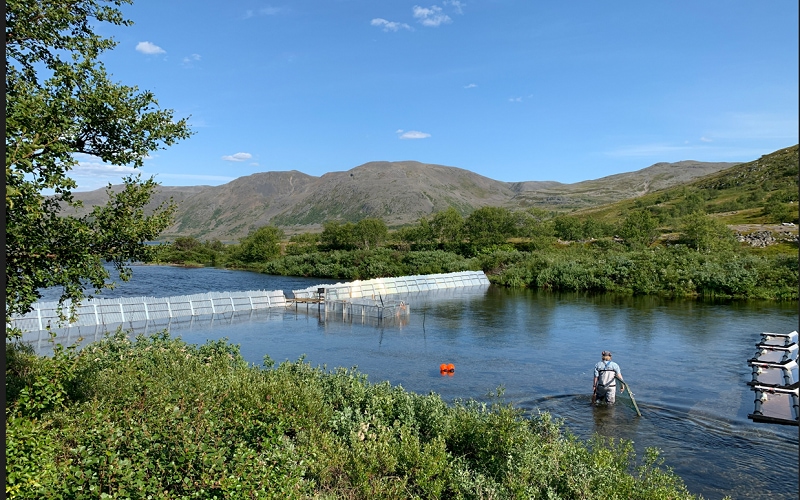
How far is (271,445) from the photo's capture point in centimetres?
837

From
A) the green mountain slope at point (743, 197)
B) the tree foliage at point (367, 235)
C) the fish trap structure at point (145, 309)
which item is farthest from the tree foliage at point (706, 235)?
the tree foliage at point (367, 235)

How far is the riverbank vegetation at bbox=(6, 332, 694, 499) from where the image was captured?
698cm

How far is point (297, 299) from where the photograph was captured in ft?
129

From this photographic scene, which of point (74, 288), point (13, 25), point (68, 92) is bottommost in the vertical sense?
point (74, 288)

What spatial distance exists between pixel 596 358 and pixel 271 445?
18.9 m

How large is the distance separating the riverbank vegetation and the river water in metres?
2.81

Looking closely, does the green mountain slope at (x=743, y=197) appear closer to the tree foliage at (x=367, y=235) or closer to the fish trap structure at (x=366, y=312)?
the tree foliage at (x=367, y=235)

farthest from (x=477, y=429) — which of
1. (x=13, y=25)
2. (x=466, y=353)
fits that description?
(x=466, y=353)

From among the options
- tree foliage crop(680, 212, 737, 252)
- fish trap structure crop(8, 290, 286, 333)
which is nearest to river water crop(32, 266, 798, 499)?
fish trap structure crop(8, 290, 286, 333)

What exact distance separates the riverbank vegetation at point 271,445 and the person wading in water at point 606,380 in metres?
3.63

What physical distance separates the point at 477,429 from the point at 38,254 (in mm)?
8501

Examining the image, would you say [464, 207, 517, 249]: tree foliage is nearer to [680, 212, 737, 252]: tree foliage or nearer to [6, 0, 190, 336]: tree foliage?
[680, 212, 737, 252]: tree foliage

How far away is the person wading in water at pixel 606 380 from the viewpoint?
17.0 metres

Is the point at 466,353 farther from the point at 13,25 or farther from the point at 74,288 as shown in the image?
the point at 13,25
